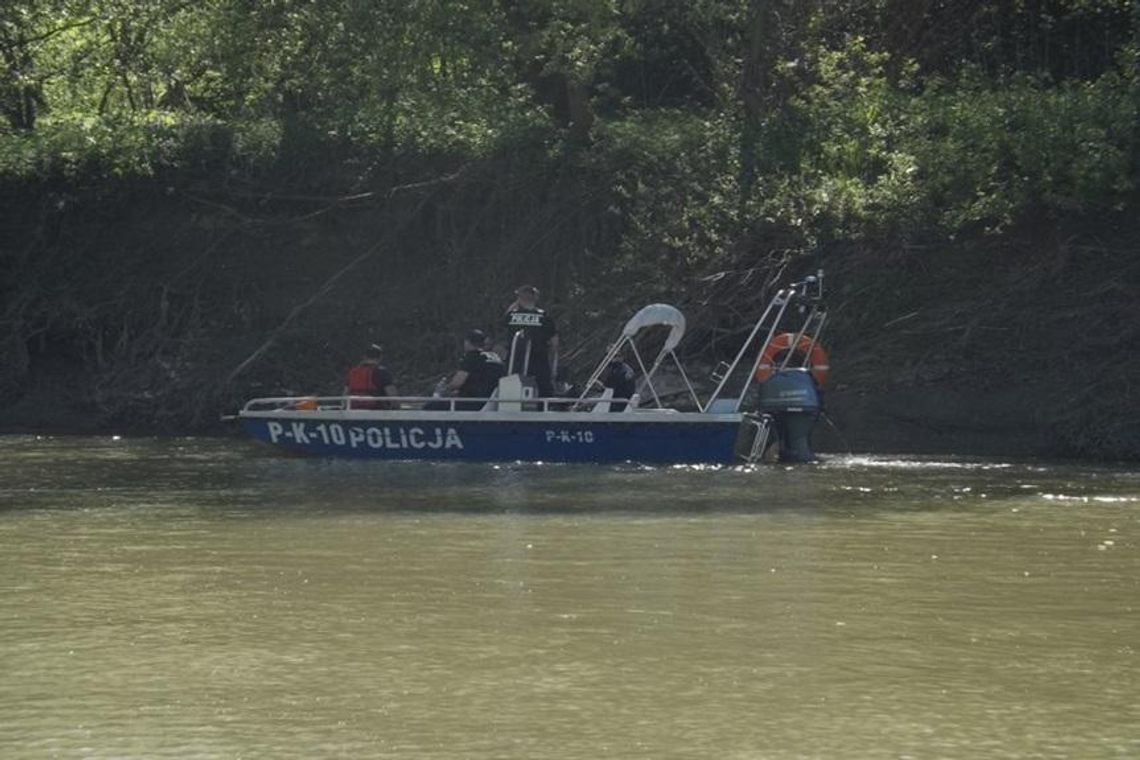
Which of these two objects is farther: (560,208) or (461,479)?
(560,208)

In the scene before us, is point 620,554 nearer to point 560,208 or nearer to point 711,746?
point 711,746

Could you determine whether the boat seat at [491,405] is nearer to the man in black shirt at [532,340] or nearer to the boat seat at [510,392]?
the boat seat at [510,392]

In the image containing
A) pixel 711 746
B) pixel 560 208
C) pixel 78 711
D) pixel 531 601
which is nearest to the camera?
pixel 711 746

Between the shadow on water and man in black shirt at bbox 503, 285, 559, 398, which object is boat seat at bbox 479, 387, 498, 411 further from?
the shadow on water

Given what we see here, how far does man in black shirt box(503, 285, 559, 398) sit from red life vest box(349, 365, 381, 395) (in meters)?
1.72

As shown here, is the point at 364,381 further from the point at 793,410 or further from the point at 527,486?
the point at 793,410

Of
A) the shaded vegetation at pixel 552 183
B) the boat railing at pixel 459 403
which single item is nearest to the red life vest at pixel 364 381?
the boat railing at pixel 459 403

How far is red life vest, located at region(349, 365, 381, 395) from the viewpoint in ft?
77.8

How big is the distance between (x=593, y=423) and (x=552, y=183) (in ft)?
32.1

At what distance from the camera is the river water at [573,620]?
9.22 metres

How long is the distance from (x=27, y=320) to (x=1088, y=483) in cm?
1775

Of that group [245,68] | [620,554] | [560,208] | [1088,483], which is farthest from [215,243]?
[620,554]

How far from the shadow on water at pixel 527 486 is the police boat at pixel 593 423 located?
0.29 metres

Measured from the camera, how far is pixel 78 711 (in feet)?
31.5
